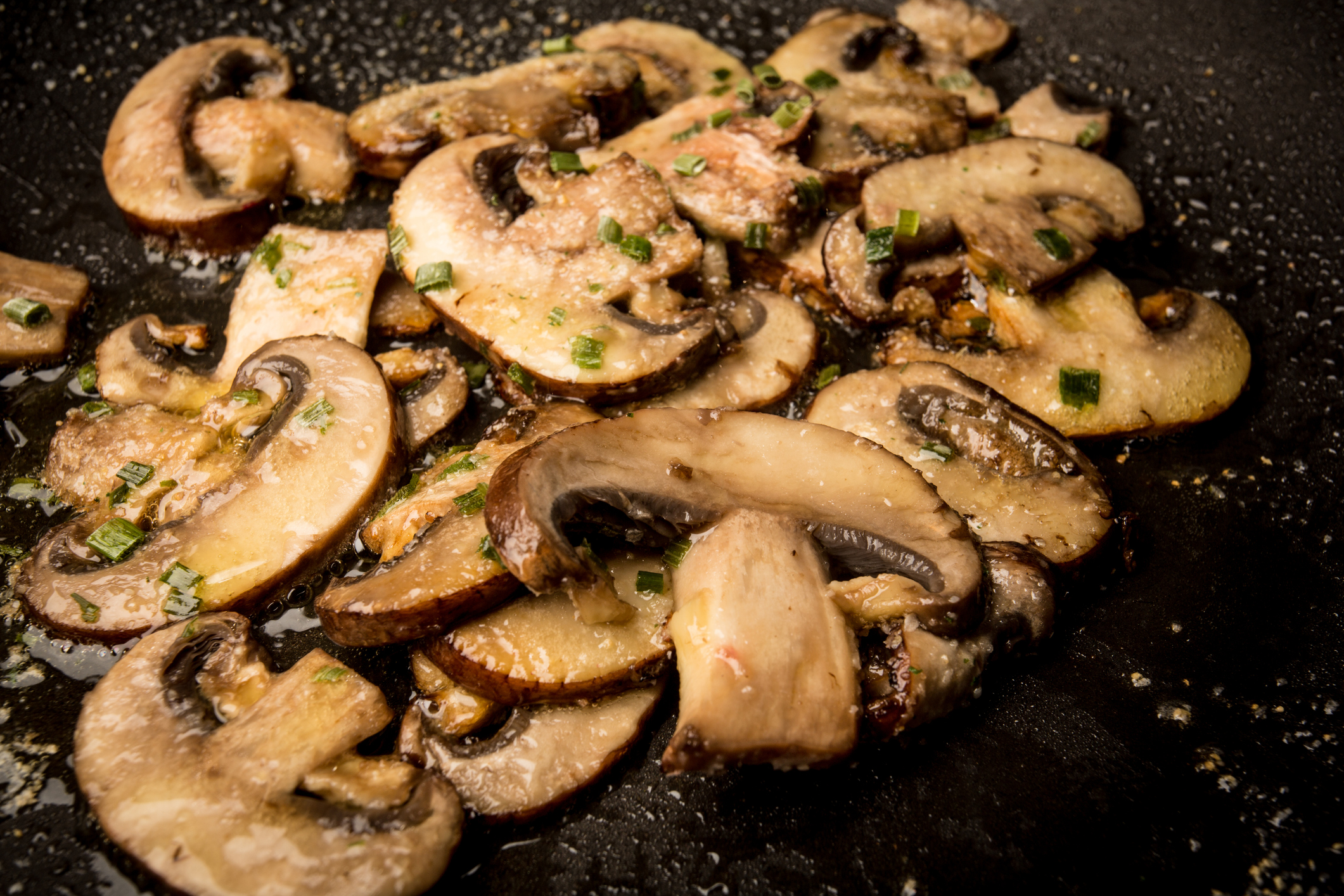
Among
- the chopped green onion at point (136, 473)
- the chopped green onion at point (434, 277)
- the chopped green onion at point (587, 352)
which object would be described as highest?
the chopped green onion at point (434, 277)

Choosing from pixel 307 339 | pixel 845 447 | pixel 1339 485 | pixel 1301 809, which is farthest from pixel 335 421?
pixel 1339 485

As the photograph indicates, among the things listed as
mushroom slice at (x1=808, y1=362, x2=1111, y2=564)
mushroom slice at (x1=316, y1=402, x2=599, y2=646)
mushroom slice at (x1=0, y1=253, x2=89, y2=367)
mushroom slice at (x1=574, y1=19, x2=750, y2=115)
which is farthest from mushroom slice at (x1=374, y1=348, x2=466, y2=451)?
mushroom slice at (x1=574, y1=19, x2=750, y2=115)

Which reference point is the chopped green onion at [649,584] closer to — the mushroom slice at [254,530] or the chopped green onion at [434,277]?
the mushroom slice at [254,530]

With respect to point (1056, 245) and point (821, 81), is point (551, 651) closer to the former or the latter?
point (1056, 245)

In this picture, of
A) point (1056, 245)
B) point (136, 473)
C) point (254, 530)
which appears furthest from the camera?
point (1056, 245)

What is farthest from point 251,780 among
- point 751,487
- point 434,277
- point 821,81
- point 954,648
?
point 821,81

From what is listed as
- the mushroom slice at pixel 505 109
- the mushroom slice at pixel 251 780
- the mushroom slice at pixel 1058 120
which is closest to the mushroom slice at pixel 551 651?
the mushroom slice at pixel 251 780
